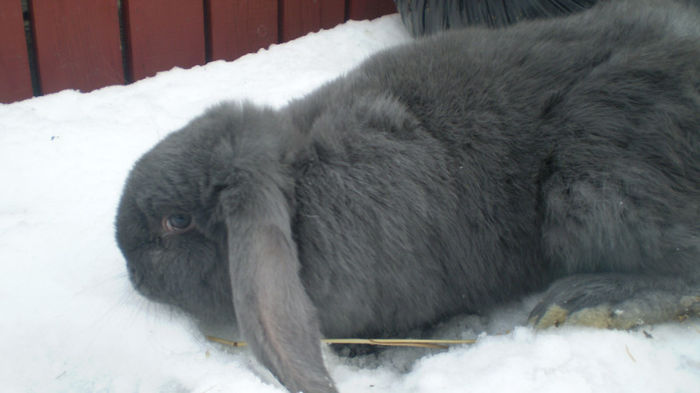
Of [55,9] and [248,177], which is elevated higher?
[55,9]

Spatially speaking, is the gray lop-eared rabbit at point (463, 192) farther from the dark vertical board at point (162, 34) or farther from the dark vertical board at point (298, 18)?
the dark vertical board at point (298, 18)

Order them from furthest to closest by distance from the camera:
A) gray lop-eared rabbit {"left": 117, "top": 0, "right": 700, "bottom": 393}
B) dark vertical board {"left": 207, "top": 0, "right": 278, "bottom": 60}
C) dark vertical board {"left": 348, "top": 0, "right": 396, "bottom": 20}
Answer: dark vertical board {"left": 348, "top": 0, "right": 396, "bottom": 20} → dark vertical board {"left": 207, "top": 0, "right": 278, "bottom": 60} → gray lop-eared rabbit {"left": 117, "top": 0, "right": 700, "bottom": 393}

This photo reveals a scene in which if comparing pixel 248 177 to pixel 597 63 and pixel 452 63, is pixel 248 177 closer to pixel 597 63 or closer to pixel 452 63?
pixel 452 63

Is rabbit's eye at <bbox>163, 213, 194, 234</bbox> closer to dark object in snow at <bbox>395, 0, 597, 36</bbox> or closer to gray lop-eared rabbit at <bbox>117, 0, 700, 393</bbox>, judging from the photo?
gray lop-eared rabbit at <bbox>117, 0, 700, 393</bbox>

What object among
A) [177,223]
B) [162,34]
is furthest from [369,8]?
[177,223]

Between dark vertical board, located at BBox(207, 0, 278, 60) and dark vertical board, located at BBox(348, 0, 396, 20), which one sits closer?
dark vertical board, located at BBox(207, 0, 278, 60)

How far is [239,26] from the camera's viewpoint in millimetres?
3453

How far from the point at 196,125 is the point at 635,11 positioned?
4.43ft

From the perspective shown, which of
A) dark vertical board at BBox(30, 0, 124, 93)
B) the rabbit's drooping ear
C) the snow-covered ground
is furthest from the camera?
dark vertical board at BBox(30, 0, 124, 93)

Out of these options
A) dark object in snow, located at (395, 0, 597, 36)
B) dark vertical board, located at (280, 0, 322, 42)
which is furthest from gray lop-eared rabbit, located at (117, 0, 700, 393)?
dark vertical board, located at (280, 0, 322, 42)

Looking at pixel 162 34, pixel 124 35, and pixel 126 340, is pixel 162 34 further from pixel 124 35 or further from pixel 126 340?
pixel 126 340

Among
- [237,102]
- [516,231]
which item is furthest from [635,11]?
[237,102]

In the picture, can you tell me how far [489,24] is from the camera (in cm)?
315

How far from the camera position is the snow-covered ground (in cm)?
161
